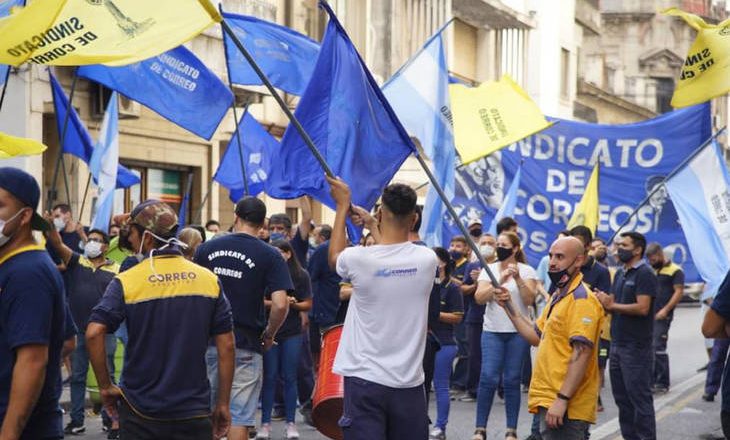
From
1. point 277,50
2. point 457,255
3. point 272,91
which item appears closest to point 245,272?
point 272,91

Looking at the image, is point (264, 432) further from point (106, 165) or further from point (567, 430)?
point (106, 165)

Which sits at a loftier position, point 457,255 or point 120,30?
point 120,30

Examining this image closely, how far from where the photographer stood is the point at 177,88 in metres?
14.5

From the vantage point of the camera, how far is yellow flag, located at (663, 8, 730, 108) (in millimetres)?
10359

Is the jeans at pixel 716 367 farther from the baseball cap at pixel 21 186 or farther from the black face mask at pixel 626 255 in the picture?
the baseball cap at pixel 21 186

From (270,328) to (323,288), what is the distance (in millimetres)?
4341

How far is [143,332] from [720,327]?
265 cm

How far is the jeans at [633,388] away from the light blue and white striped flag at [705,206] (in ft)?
14.9

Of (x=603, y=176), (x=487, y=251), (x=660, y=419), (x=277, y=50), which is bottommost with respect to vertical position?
(x=660, y=419)

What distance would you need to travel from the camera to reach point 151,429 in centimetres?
661

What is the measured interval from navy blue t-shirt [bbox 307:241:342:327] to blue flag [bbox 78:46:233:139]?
1962 mm

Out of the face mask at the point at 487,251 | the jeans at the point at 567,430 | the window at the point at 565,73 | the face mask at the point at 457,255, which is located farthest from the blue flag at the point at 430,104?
the window at the point at 565,73

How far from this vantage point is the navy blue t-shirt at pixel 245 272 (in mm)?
9102

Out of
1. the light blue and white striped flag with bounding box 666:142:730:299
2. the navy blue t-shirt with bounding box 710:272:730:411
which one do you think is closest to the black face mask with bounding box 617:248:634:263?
the light blue and white striped flag with bounding box 666:142:730:299
